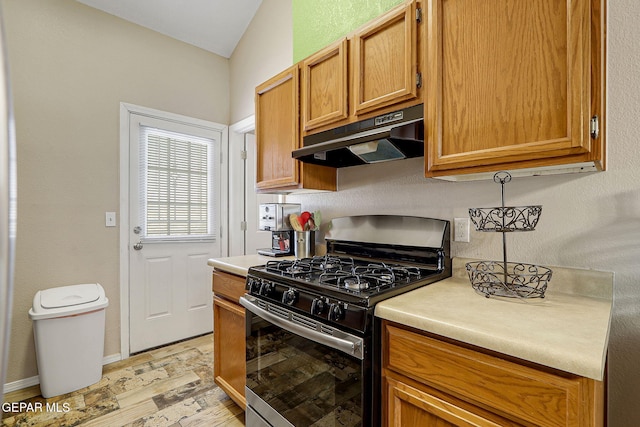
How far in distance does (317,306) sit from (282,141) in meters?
Answer: 1.18

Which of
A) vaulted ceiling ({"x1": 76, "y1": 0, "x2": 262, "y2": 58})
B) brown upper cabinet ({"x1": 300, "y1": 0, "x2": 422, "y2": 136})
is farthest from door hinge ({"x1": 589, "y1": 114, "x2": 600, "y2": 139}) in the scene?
vaulted ceiling ({"x1": 76, "y1": 0, "x2": 262, "y2": 58})

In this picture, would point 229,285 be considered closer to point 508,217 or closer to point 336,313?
point 336,313

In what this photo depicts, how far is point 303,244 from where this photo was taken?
2109 millimetres

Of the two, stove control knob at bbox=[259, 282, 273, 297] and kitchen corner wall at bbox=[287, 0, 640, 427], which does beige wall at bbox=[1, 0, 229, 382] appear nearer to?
stove control knob at bbox=[259, 282, 273, 297]

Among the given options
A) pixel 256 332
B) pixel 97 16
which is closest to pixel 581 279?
Result: pixel 256 332

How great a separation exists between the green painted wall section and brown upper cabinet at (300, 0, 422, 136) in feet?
0.72

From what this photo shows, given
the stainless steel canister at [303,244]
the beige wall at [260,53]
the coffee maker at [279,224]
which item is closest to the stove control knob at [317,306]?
the stainless steel canister at [303,244]

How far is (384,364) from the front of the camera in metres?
1.10

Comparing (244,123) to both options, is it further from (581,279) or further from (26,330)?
(581,279)

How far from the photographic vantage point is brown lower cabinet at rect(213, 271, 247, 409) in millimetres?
1797

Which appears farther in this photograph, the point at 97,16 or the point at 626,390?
the point at 97,16

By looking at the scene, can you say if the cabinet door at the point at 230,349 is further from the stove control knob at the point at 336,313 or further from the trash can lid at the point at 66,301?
the trash can lid at the point at 66,301

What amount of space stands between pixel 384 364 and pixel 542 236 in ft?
2.74

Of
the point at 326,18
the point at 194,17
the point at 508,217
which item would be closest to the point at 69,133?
the point at 194,17
